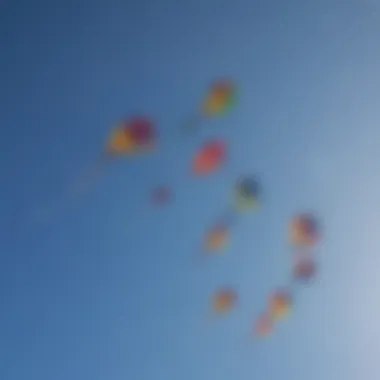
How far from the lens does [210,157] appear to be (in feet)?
5.00

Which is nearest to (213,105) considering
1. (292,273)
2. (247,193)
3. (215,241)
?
(247,193)

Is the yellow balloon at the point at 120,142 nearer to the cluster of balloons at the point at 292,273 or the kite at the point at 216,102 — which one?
the kite at the point at 216,102

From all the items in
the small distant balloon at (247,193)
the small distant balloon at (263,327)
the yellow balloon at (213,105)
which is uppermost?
the yellow balloon at (213,105)

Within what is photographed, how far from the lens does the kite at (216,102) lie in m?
Result: 1.51

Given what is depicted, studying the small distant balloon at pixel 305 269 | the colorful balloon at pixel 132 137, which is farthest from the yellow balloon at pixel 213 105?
the small distant balloon at pixel 305 269

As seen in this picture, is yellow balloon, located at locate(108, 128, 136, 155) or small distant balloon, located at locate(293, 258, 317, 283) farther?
small distant balloon, located at locate(293, 258, 317, 283)

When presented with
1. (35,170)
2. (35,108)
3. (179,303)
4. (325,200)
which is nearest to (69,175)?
(35,170)

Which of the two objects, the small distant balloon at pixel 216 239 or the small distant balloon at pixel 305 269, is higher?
the small distant balloon at pixel 216 239

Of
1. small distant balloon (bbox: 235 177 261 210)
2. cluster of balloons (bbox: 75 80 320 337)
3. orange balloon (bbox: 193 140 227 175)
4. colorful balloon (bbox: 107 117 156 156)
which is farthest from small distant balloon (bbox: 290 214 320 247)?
colorful balloon (bbox: 107 117 156 156)

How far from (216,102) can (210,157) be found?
142 mm

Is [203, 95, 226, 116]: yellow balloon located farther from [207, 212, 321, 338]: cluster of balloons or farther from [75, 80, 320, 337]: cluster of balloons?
[207, 212, 321, 338]: cluster of balloons

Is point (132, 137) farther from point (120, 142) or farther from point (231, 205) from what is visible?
point (231, 205)

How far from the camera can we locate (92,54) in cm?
147

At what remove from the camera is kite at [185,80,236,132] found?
1512 millimetres
